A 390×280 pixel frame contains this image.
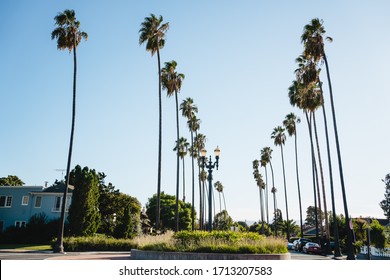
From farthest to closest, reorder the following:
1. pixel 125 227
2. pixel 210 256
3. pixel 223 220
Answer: pixel 223 220 < pixel 125 227 < pixel 210 256

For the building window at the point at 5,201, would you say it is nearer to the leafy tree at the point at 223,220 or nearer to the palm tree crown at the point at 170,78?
the palm tree crown at the point at 170,78

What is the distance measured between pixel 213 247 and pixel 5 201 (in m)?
37.8

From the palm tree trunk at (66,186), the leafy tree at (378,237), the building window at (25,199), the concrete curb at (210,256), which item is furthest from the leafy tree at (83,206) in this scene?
the leafy tree at (378,237)

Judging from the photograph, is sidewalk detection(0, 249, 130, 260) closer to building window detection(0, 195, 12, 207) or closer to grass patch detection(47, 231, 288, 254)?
grass patch detection(47, 231, 288, 254)

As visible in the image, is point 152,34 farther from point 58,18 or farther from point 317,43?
point 317,43

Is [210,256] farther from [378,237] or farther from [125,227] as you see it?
[378,237]

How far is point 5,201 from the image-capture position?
45.0 meters

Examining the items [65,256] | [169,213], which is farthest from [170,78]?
[169,213]

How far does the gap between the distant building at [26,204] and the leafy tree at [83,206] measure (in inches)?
333

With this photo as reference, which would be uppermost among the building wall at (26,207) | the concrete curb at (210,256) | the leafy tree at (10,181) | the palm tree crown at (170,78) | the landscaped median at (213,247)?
the palm tree crown at (170,78)

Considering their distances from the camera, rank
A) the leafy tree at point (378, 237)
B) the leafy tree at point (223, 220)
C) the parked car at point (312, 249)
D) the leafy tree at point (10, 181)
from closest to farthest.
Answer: the parked car at point (312, 249) < the leafy tree at point (378, 237) < the leafy tree at point (10, 181) < the leafy tree at point (223, 220)

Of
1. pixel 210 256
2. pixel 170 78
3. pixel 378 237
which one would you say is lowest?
pixel 210 256

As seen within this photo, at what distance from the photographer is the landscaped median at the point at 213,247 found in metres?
16.6

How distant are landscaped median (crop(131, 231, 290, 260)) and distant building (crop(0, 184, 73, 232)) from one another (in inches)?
1112
